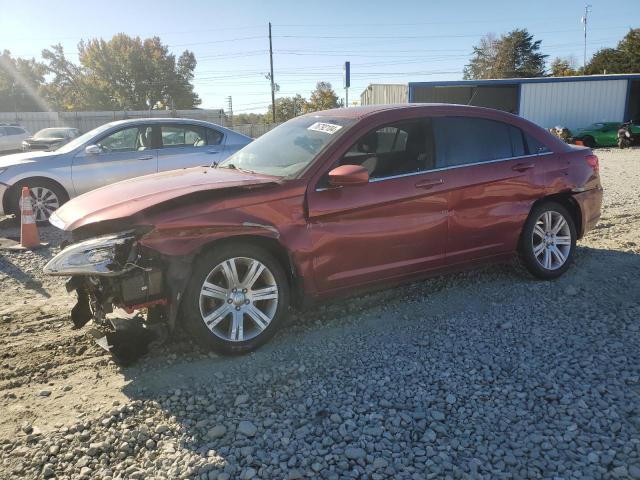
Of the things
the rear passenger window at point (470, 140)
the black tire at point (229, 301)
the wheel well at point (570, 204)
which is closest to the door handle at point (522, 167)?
the rear passenger window at point (470, 140)

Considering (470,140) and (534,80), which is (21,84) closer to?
(534,80)

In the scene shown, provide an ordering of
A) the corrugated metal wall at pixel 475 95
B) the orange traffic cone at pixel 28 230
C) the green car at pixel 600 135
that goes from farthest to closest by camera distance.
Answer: the corrugated metal wall at pixel 475 95 → the green car at pixel 600 135 → the orange traffic cone at pixel 28 230

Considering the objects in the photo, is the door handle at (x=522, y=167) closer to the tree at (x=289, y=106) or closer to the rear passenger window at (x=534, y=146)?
the rear passenger window at (x=534, y=146)

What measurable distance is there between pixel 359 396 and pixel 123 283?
1638 millimetres

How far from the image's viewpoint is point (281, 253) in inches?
150

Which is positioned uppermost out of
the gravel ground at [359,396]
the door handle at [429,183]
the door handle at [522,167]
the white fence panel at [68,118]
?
the white fence panel at [68,118]

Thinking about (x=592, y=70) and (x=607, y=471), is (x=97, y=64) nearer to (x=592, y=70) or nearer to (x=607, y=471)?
(x=592, y=70)

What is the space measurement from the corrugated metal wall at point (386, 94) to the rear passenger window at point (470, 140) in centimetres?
2749

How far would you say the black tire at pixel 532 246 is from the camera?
5.00 metres

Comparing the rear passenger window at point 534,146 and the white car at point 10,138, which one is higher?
the white car at point 10,138

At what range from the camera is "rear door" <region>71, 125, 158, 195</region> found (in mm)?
8188

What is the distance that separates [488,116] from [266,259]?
267 centimetres

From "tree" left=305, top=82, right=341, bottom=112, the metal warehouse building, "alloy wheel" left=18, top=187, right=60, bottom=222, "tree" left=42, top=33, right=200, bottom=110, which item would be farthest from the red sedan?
"tree" left=42, top=33, right=200, bottom=110

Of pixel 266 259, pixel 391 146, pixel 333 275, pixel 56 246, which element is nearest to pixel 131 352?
pixel 266 259
